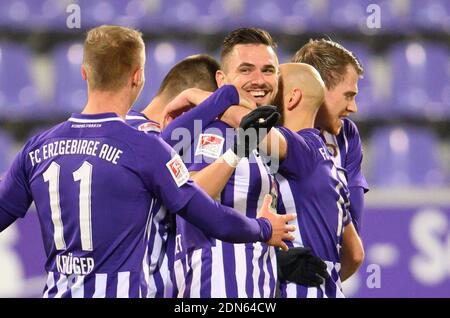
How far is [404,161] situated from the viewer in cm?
778

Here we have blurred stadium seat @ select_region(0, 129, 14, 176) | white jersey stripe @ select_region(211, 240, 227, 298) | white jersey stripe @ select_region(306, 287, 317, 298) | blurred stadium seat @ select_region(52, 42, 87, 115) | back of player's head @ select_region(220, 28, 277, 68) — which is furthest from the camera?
blurred stadium seat @ select_region(52, 42, 87, 115)

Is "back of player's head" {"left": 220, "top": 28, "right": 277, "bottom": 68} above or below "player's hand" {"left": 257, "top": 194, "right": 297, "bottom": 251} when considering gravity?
above

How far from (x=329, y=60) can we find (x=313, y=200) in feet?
2.82

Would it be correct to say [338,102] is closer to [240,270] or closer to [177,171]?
[240,270]

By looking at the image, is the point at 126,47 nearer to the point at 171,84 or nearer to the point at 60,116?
the point at 171,84

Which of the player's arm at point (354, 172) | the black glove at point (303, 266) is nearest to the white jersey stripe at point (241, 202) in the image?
the black glove at point (303, 266)

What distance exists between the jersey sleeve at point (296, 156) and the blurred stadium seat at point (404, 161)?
3765 millimetres

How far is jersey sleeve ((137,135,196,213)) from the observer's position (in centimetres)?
339

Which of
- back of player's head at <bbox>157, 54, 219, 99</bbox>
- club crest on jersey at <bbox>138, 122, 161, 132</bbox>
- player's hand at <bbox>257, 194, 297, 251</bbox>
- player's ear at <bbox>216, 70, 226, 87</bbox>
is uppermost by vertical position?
back of player's head at <bbox>157, 54, 219, 99</bbox>

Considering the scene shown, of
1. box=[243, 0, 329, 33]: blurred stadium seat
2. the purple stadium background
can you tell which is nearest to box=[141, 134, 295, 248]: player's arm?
the purple stadium background

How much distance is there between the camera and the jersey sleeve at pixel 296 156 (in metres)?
3.90

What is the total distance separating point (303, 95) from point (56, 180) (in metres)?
1.23

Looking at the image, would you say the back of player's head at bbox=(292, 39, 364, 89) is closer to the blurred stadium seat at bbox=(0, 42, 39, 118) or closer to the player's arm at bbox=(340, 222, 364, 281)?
the player's arm at bbox=(340, 222, 364, 281)

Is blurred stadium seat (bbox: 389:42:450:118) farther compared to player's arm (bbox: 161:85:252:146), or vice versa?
blurred stadium seat (bbox: 389:42:450:118)
